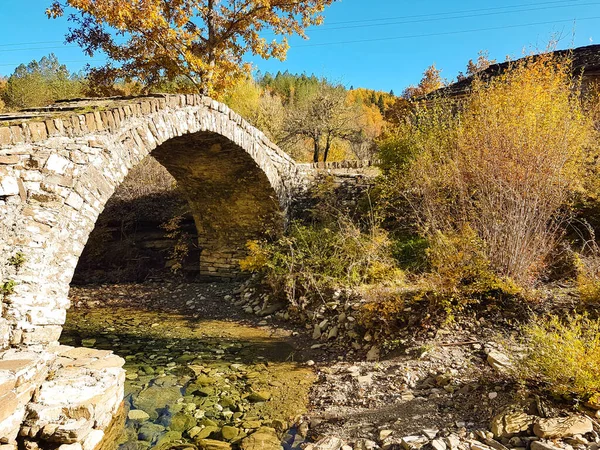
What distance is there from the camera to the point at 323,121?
728 inches

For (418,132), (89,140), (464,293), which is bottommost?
(464,293)

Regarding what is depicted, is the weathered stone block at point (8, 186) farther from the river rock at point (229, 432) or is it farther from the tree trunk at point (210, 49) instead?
the tree trunk at point (210, 49)

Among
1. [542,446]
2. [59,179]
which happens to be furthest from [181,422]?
[542,446]

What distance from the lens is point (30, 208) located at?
373 centimetres

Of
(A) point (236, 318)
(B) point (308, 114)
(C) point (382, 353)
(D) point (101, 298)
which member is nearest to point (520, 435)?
(C) point (382, 353)

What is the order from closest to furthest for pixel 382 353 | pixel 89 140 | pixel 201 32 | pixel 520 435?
1. pixel 520 435
2. pixel 89 140
3. pixel 382 353
4. pixel 201 32

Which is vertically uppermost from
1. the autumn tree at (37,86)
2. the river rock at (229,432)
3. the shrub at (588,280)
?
the autumn tree at (37,86)

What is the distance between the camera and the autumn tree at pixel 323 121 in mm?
18500

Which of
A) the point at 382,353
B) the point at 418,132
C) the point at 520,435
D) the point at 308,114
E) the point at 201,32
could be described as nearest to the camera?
the point at 520,435

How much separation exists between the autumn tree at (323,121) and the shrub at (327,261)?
11341mm

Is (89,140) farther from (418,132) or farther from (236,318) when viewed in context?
(418,132)

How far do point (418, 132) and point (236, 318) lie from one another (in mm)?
4844

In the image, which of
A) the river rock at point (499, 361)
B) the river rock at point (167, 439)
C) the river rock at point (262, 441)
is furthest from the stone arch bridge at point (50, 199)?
the river rock at point (499, 361)

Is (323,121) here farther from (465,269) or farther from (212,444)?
(212,444)
